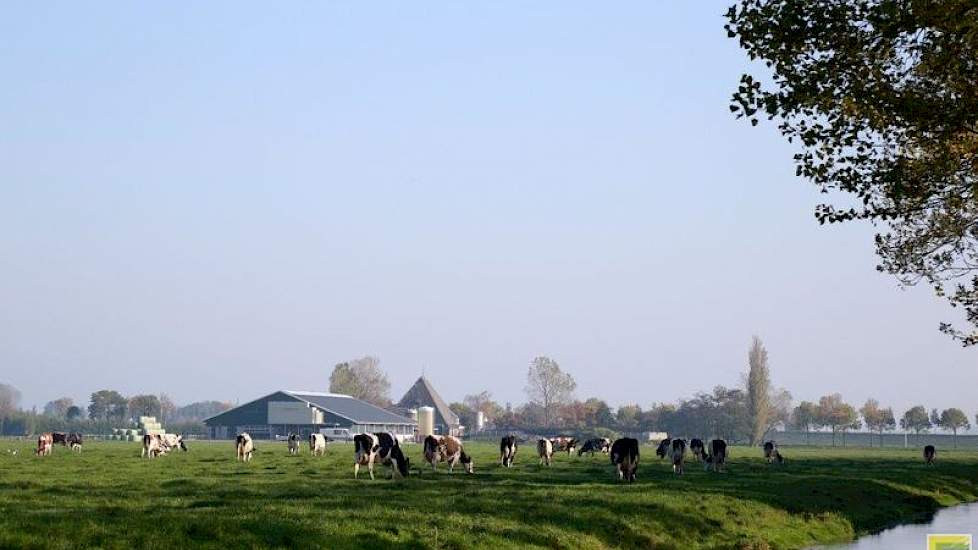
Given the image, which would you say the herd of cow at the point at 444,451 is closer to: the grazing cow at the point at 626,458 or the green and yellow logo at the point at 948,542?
the grazing cow at the point at 626,458

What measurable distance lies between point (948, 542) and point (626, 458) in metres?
15.7

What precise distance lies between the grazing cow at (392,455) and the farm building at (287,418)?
14040 centimetres

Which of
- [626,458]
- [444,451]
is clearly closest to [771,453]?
[444,451]

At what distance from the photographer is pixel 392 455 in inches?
1823

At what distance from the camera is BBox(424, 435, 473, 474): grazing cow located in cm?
5419

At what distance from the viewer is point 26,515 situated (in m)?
25.2

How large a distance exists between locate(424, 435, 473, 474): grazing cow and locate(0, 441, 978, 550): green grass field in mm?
833

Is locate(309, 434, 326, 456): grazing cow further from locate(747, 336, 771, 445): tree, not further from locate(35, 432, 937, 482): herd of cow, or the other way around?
locate(747, 336, 771, 445): tree

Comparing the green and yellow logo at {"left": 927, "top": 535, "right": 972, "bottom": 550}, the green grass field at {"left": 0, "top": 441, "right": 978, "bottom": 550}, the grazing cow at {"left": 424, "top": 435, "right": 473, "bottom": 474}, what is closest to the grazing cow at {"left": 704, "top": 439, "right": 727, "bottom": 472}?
the green grass field at {"left": 0, "top": 441, "right": 978, "bottom": 550}

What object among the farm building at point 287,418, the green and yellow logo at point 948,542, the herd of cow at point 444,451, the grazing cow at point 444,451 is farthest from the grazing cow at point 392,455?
the farm building at point 287,418

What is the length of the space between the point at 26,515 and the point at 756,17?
64.4 ft

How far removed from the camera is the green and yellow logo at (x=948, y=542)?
3434 centimetres

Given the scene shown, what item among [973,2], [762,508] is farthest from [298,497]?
[973,2]

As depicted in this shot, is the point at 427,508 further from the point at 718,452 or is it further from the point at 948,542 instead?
the point at 718,452
